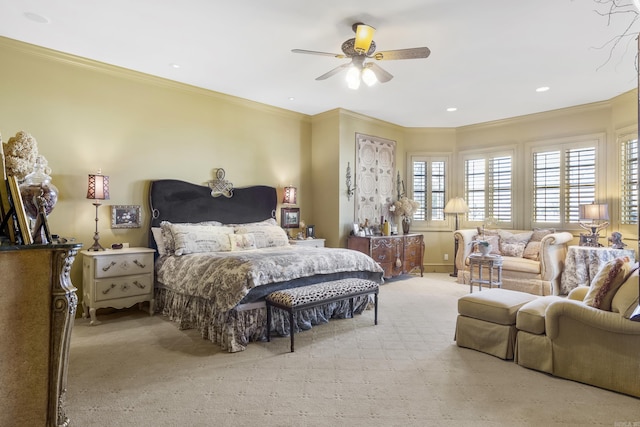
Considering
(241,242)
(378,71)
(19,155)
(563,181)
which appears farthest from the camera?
(563,181)

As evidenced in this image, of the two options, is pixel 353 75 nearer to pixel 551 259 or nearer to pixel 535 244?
pixel 551 259

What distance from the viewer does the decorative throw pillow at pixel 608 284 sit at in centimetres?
257

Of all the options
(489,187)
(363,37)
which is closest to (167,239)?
(363,37)

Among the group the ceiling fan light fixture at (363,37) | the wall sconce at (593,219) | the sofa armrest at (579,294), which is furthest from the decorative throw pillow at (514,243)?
the ceiling fan light fixture at (363,37)

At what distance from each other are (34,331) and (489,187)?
23.9 ft

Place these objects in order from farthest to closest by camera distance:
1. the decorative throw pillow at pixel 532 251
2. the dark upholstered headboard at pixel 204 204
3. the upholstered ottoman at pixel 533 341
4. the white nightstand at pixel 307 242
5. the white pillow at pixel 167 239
Answer: the decorative throw pillow at pixel 532 251 < the white nightstand at pixel 307 242 < the dark upholstered headboard at pixel 204 204 < the white pillow at pixel 167 239 < the upholstered ottoman at pixel 533 341

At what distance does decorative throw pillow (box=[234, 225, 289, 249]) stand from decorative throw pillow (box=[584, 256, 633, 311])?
11.6 feet

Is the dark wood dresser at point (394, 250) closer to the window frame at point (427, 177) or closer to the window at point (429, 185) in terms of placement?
the window frame at point (427, 177)

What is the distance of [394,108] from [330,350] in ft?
14.5

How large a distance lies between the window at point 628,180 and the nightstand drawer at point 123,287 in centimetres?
681

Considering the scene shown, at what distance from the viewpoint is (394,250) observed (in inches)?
247

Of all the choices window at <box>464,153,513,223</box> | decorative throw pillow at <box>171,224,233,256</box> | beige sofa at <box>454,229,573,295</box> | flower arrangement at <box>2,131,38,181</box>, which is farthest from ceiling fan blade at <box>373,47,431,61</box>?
window at <box>464,153,513,223</box>

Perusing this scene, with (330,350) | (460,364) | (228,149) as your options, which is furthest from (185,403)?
(228,149)

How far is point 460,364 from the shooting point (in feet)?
9.58
